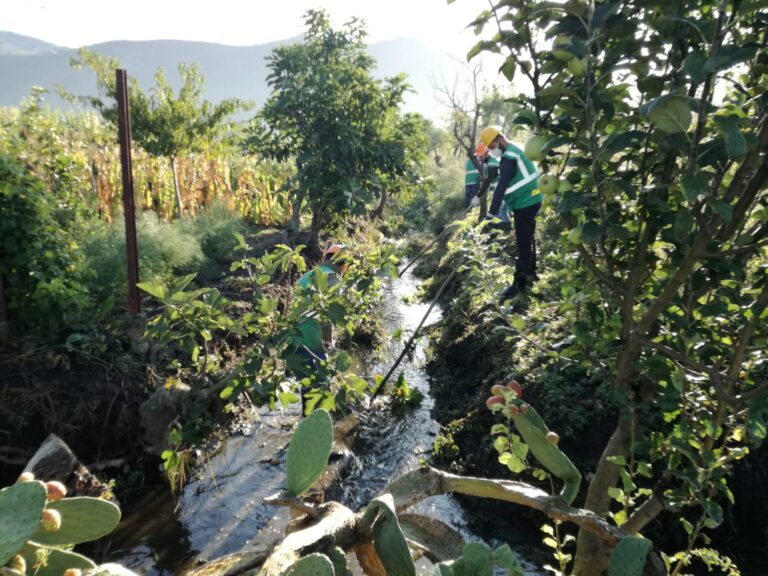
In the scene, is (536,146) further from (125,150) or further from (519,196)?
(519,196)

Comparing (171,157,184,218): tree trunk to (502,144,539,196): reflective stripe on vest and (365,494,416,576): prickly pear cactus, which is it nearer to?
(502,144,539,196): reflective stripe on vest

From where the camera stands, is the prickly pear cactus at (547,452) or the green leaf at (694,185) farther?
the prickly pear cactus at (547,452)

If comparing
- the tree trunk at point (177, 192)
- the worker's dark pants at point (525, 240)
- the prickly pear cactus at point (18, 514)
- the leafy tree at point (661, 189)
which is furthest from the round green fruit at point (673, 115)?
the tree trunk at point (177, 192)

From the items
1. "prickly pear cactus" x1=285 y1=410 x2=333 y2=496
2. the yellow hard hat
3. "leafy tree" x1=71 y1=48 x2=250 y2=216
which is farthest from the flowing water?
"leafy tree" x1=71 y1=48 x2=250 y2=216

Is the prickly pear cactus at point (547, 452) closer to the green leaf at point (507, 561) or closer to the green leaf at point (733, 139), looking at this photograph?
the green leaf at point (507, 561)

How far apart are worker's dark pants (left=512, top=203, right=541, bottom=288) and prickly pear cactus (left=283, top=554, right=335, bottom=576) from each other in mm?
5654

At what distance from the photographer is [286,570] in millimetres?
856

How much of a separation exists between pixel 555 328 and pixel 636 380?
116 inches

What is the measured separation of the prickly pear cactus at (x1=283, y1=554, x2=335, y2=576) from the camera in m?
0.82

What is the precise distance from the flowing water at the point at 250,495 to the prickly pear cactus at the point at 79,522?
6.25 feet

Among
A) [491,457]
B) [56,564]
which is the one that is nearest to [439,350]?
[491,457]

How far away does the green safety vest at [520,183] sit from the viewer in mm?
5828

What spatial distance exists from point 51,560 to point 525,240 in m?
5.94

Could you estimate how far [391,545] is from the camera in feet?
3.26
